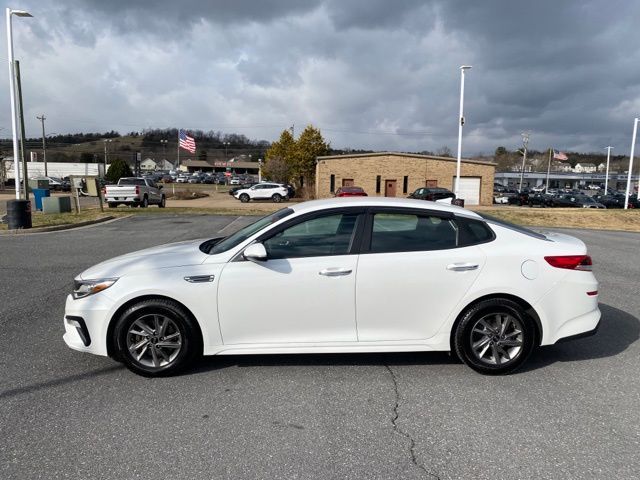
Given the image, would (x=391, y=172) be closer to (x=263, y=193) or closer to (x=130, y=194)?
(x=263, y=193)

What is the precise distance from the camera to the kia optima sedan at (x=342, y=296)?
159 inches

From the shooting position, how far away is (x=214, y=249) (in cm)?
440

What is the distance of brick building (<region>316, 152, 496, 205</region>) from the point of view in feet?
151

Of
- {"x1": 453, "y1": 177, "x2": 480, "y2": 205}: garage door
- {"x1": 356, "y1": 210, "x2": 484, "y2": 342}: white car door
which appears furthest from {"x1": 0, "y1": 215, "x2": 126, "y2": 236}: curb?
{"x1": 453, "y1": 177, "x2": 480, "y2": 205}: garage door

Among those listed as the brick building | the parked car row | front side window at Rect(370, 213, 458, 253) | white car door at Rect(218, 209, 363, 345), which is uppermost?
the brick building

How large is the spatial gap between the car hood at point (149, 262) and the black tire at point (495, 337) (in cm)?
236

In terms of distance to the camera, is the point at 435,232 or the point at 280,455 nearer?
the point at 280,455

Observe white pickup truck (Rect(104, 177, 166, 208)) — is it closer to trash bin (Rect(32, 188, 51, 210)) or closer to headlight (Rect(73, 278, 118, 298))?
trash bin (Rect(32, 188, 51, 210))

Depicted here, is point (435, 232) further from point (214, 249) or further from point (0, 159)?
point (0, 159)

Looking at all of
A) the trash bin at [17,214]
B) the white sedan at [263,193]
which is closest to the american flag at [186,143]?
the white sedan at [263,193]

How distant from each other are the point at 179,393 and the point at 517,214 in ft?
84.6

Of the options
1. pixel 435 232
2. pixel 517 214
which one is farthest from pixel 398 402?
pixel 517 214

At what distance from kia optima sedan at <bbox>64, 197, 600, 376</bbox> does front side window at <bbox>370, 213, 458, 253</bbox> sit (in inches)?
0.4

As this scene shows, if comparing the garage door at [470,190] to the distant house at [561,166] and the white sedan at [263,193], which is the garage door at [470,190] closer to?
the white sedan at [263,193]
